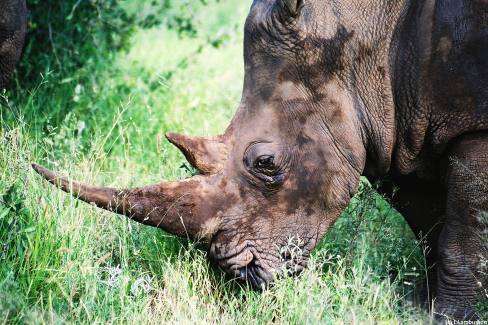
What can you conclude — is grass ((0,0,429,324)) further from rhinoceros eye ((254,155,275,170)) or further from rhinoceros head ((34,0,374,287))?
rhinoceros eye ((254,155,275,170))

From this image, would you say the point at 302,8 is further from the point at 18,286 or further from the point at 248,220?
the point at 18,286

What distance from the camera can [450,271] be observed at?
5.62m

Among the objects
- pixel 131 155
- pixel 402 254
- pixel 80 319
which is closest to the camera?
pixel 80 319

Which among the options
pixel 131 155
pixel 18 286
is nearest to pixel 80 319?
pixel 18 286

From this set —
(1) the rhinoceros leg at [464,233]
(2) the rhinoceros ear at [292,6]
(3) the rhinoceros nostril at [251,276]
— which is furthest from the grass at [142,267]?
(2) the rhinoceros ear at [292,6]

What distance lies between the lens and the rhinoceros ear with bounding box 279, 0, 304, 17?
5.52 meters

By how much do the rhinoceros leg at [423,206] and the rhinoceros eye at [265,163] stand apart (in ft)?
3.11

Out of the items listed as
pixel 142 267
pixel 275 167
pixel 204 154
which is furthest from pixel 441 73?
pixel 142 267

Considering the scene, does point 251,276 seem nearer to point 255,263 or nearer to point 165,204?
point 255,263

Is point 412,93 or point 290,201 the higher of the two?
point 412,93

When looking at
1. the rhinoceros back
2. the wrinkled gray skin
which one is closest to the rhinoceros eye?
the rhinoceros back

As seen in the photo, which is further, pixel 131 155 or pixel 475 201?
pixel 131 155

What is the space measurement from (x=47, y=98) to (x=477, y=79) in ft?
14.2

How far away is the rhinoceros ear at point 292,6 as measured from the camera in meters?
5.52
